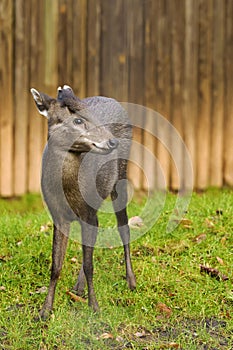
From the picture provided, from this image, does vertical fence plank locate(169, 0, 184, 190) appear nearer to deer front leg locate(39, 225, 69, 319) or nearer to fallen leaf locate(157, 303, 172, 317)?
fallen leaf locate(157, 303, 172, 317)

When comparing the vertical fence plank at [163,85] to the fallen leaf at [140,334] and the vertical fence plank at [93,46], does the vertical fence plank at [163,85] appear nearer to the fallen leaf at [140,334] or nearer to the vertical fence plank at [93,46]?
the vertical fence plank at [93,46]

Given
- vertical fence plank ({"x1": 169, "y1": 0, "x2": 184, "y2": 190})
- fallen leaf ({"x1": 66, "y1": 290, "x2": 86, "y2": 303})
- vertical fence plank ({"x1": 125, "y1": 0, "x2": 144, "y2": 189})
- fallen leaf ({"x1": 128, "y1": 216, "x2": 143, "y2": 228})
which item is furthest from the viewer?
vertical fence plank ({"x1": 169, "y1": 0, "x2": 184, "y2": 190})

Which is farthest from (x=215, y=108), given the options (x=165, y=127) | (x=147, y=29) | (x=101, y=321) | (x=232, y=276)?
(x=101, y=321)

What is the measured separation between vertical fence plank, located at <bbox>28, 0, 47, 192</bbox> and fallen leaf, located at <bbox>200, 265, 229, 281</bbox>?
10.2 ft

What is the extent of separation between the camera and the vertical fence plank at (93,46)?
8.89m

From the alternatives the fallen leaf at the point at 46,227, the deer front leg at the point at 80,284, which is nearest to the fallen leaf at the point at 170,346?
the deer front leg at the point at 80,284

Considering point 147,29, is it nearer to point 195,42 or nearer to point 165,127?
point 195,42

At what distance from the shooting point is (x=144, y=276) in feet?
20.0

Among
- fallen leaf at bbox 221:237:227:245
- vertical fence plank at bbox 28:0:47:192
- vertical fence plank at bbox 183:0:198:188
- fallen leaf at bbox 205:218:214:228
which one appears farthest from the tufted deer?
vertical fence plank at bbox 183:0:198:188

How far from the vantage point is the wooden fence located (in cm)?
870

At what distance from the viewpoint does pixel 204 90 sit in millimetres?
9234

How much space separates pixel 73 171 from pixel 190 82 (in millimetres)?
4330

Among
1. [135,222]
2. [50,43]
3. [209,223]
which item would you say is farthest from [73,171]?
[50,43]

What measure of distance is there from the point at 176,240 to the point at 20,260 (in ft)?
4.76
